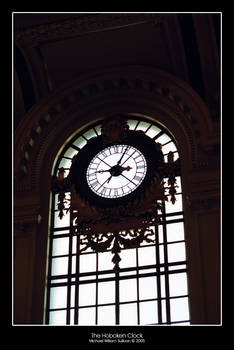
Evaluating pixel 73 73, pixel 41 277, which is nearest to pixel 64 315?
pixel 41 277

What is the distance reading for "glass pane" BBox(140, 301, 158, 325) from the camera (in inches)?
416

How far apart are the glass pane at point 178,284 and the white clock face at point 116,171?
1653 mm

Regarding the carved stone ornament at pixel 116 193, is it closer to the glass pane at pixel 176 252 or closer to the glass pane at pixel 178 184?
the glass pane at pixel 178 184

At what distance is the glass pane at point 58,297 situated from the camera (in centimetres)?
1110

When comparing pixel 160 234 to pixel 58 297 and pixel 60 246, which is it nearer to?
pixel 60 246

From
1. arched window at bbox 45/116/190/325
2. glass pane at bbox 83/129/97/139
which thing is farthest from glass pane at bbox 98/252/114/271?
glass pane at bbox 83/129/97/139

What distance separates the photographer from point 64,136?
511 inches

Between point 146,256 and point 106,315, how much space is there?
3.48 feet

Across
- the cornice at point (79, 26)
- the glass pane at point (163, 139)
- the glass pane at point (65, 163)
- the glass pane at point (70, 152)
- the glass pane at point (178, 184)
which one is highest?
the cornice at point (79, 26)

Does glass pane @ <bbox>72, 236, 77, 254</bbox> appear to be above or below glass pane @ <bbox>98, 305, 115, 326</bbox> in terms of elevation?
above

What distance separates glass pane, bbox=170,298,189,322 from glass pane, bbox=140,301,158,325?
0.23 meters

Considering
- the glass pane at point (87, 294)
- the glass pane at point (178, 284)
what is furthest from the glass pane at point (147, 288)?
the glass pane at point (87, 294)

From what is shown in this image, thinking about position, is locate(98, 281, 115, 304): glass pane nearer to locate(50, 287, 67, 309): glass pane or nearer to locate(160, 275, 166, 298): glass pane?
locate(50, 287, 67, 309): glass pane

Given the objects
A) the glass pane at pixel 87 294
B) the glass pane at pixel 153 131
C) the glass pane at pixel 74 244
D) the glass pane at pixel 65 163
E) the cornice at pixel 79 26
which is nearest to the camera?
the glass pane at pixel 87 294
